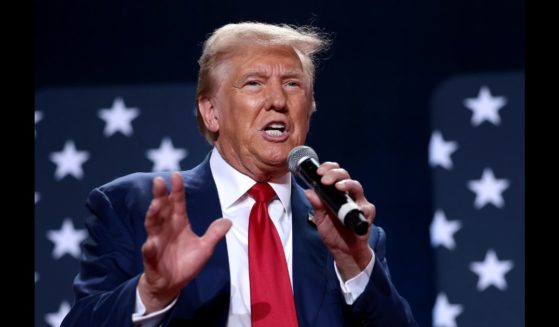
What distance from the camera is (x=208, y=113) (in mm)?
2301

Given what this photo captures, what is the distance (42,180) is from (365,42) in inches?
46.2

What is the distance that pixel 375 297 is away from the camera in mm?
1895

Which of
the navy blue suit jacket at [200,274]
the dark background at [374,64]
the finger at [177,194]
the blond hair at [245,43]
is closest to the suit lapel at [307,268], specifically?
the navy blue suit jacket at [200,274]

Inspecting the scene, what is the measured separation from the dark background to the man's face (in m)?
0.74

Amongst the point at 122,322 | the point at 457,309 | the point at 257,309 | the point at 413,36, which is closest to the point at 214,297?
the point at 257,309

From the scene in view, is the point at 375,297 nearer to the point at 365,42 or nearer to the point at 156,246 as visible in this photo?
the point at 156,246

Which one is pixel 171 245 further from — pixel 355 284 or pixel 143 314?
pixel 355 284

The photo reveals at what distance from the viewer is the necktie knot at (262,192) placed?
2121mm

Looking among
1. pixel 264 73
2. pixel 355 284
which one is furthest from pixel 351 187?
pixel 264 73

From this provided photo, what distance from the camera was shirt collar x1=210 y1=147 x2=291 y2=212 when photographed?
6.97 ft

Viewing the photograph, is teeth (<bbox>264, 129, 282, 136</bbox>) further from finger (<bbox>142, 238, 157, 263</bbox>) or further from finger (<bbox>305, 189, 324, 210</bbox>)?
finger (<bbox>142, 238, 157, 263</bbox>)

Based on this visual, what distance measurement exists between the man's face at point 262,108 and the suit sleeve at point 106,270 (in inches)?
13.1

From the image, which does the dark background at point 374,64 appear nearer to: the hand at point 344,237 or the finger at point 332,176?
the hand at point 344,237

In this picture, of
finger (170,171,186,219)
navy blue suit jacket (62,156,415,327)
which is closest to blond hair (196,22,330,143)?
navy blue suit jacket (62,156,415,327)
